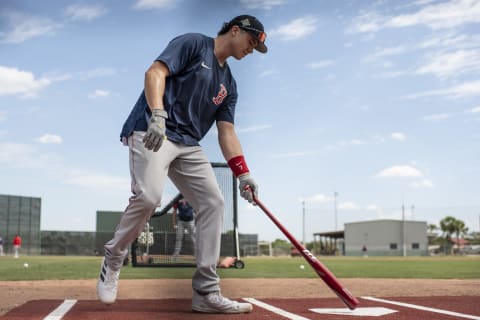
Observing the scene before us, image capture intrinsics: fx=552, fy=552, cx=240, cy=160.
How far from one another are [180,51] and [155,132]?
675mm

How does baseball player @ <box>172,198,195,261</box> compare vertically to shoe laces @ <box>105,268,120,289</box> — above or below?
above

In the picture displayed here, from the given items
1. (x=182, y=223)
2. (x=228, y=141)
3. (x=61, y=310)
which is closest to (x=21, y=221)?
(x=182, y=223)

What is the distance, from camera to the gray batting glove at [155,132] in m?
3.36

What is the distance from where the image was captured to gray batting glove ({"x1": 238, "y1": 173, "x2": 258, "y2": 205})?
4.32 metres

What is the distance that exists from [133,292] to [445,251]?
5903 centimetres

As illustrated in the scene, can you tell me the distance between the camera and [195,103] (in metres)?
3.86

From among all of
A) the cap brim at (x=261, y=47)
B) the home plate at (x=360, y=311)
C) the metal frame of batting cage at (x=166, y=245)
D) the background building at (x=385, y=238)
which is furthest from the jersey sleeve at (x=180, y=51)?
the background building at (x=385, y=238)

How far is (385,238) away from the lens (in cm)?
5953

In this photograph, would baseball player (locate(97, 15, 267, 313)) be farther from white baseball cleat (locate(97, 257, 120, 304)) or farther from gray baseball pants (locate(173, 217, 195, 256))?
gray baseball pants (locate(173, 217, 195, 256))

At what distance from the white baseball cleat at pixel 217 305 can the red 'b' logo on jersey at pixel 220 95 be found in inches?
54.3

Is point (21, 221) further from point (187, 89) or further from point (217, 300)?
point (187, 89)

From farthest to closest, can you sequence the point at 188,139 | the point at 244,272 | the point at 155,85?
the point at 244,272 → the point at 188,139 → the point at 155,85

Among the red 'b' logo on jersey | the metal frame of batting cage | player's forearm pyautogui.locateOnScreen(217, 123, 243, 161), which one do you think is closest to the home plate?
player's forearm pyautogui.locateOnScreen(217, 123, 243, 161)

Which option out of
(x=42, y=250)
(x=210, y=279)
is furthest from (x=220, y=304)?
(x=42, y=250)
